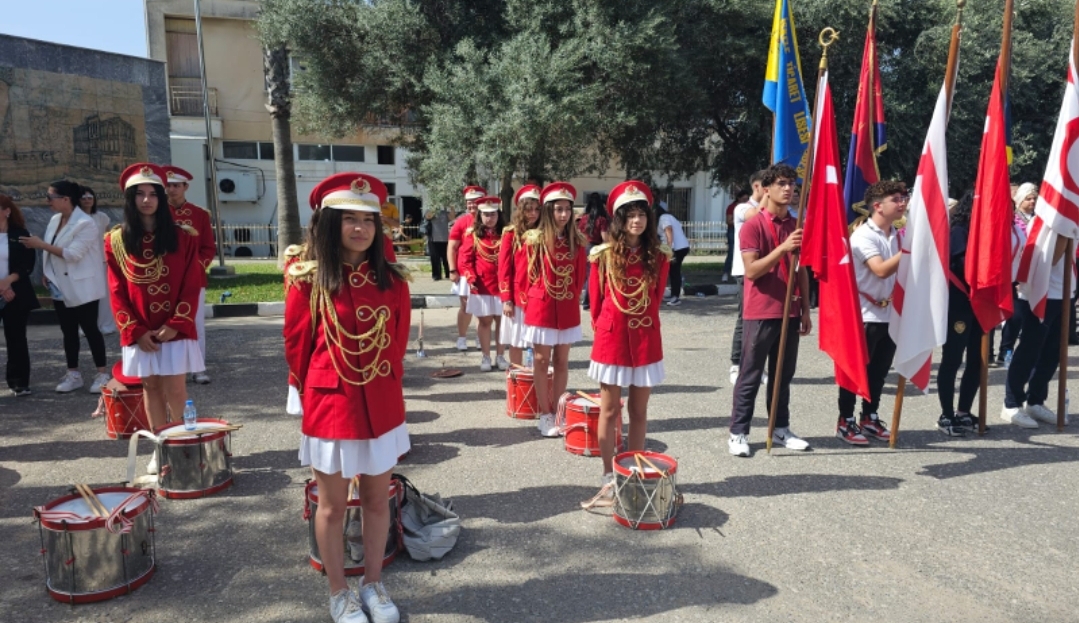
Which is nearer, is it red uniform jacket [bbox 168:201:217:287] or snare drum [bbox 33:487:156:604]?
snare drum [bbox 33:487:156:604]

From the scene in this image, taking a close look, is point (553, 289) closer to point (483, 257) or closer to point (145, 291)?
point (483, 257)

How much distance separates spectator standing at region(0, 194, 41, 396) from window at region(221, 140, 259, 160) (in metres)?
23.7

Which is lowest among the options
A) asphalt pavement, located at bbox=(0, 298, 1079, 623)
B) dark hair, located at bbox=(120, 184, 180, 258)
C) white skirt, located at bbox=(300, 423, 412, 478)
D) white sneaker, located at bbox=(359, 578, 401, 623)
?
asphalt pavement, located at bbox=(0, 298, 1079, 623)

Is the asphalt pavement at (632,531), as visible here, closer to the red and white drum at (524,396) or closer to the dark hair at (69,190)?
the red and white drum at (524,396)

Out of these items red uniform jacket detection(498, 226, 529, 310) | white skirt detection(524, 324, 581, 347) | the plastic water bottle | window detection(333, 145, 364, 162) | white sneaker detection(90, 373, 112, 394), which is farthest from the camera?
window detection(333, 145, 364, 162)

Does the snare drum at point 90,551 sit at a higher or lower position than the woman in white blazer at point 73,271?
lower

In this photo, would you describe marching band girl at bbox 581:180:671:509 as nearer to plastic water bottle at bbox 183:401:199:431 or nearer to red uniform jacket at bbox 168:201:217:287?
plastic water bottle at bbox 183:401:199:431

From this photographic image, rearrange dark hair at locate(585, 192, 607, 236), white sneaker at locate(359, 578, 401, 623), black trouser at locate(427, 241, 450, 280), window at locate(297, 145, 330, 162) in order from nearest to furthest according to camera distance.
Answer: white sneaker at locate(359, 578, 401, 623) → dark hair at locate(585, 192, 607, 236) → black trouser at locate(427, 241, 450, 280) → window at locate(297, 145, 330, 162)

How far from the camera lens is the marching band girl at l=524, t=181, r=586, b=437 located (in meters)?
6.11

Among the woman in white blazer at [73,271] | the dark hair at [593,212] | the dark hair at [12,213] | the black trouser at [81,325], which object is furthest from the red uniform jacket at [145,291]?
the dark hair at [593,212]

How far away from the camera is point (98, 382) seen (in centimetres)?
768

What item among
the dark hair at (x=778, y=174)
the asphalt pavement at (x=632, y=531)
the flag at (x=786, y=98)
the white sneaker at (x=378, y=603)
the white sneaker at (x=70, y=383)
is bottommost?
the asphalt pavement at (x=632, y=531)

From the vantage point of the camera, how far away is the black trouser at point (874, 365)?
6133 millimetres

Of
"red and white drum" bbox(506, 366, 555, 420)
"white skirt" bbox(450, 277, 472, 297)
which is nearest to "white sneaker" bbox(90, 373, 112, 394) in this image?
"white skirt" bbox(450, 277, 472, 297)
